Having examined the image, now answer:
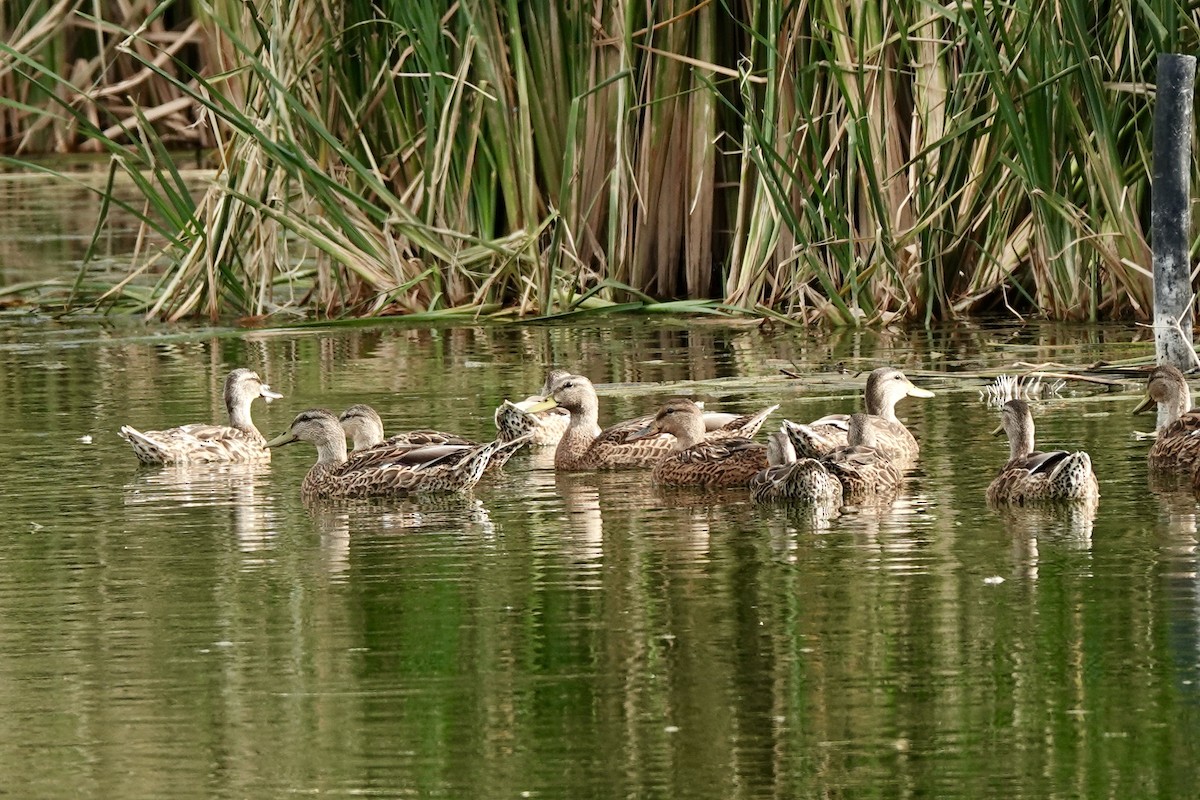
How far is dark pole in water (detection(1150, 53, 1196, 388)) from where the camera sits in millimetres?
12219

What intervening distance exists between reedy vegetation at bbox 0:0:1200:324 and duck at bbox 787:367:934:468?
207 centimetres

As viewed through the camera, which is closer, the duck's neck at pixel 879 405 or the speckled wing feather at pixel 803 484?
the speckled wing feather at pixel 803 484

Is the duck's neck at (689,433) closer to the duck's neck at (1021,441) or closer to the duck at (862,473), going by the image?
the duck at (862,473)

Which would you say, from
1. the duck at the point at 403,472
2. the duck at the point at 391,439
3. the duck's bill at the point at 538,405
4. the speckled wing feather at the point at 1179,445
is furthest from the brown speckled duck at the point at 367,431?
the speckled wing feather at the point at 1179,445

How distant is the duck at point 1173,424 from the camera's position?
33.6ft

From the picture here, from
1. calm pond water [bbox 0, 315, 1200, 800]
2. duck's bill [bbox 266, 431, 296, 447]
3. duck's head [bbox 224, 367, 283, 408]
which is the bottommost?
calm pond water [bbox 0, 315, 1200, 800]

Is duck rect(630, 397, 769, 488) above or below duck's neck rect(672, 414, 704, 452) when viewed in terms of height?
below

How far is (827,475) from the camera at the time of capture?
32.9 feet

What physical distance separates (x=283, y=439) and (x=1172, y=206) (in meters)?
4.11

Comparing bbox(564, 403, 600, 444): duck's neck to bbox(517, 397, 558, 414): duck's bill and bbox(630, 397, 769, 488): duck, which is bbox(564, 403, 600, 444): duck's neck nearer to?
bbox(517, 397, 558, 414): duck's bill

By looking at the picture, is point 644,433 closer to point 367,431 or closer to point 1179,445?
point 367,431

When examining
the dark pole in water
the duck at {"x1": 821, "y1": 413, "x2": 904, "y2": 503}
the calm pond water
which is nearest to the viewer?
the calm pond water

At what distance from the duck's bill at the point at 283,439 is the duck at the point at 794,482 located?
231cm

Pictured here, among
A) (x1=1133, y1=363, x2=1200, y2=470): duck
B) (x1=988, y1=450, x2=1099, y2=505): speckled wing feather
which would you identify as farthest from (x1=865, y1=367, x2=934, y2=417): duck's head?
(x1=988, y1=450, x2=1099, y2=505): speckled wing feather
